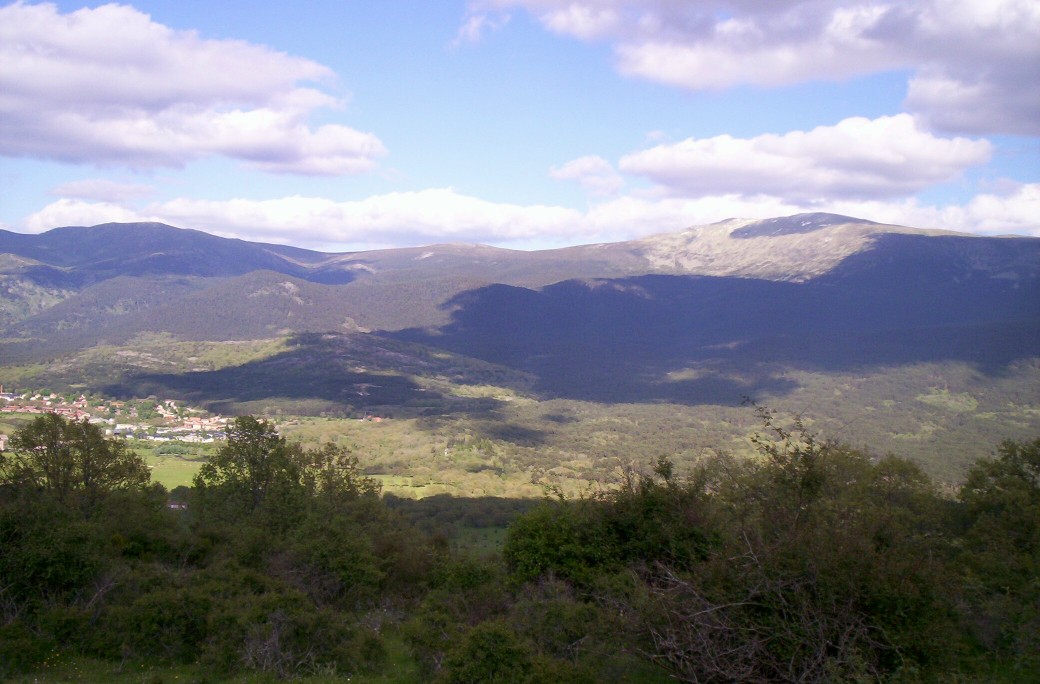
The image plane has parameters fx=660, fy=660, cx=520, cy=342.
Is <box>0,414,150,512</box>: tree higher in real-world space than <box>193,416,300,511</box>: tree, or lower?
higher

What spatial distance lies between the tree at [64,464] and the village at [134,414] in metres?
69.7

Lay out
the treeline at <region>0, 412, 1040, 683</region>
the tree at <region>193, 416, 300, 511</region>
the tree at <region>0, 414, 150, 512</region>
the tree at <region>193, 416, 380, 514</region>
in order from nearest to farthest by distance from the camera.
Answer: the treeline at <region>0, 412, 1040, 683</region>
the tree at <region>0, 414, 150, 512</region>
the tree at <region>193, 416, 380, 514</region>
the tree at <region>193, 416, 300, 511</region>

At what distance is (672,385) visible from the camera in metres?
186

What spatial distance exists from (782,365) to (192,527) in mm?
181934

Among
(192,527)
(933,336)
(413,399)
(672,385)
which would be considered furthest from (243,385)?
(933,336)

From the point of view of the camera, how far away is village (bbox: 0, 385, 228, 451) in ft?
330

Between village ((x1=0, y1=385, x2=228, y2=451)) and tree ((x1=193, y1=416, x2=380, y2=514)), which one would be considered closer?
tree ((x1=193, y1=416, x2=380, y2=514))

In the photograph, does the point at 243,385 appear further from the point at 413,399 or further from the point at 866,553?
the point at 866,553

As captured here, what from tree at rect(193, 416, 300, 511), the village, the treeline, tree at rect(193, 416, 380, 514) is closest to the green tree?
the treeline

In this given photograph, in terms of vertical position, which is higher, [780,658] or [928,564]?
[928,564]

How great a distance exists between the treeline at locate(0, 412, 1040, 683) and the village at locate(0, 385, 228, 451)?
75.5 m

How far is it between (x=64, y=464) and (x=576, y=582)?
871 inches

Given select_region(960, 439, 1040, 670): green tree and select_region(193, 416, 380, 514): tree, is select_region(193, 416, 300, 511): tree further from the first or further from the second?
select_region(960, 439, 1040, 670): green tree

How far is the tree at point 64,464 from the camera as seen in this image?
26500mm
